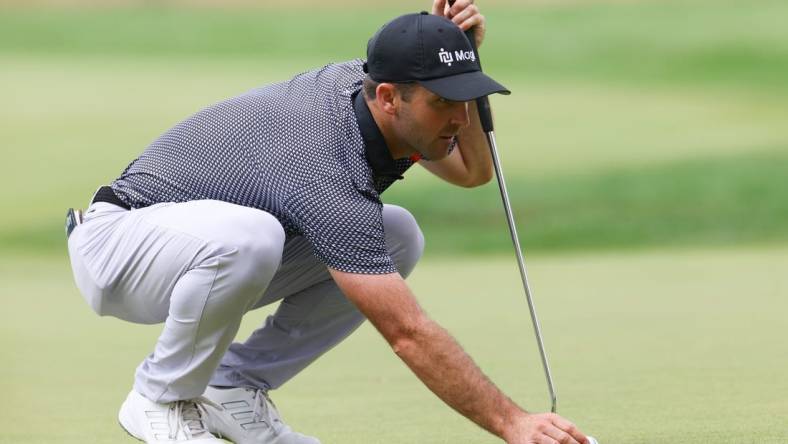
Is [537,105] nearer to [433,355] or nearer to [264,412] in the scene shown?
[264,412]

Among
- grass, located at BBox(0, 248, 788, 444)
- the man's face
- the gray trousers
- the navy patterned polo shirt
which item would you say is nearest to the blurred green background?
grass, located at BBox(0, 248, 788, 444)

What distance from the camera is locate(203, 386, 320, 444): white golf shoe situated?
3514mm

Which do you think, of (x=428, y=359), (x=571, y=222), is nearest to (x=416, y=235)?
(x=428, y=359)

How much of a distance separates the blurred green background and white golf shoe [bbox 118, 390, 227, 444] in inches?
16.1

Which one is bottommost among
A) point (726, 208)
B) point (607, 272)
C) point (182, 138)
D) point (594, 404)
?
point (726, 208)

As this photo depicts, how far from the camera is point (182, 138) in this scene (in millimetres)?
3352

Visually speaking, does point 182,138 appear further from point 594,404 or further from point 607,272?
point 607,272

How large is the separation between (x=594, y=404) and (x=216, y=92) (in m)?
11.3

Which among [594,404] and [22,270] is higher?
[594,404]

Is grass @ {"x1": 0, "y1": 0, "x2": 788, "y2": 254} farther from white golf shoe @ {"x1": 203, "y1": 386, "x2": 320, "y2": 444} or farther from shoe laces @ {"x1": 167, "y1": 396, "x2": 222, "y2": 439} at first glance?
shoe laces @ {"x1": 167, "y1": 396, "x2": 222, "y2": 439}

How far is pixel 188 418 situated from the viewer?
337cm

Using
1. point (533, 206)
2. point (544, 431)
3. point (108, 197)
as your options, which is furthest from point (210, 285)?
point (533, 206)

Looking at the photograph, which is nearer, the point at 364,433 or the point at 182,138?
the point at 182,138

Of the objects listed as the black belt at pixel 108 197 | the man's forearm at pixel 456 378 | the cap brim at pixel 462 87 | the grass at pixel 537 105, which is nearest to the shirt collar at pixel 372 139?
the cap brim at pixel 462 87
